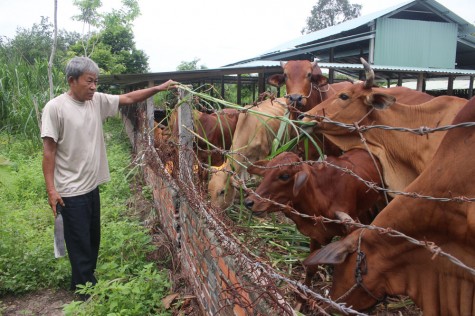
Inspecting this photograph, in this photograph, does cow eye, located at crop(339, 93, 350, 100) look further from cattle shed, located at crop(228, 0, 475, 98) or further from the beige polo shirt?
cattle shed, located at crop(228, 0, 475, 98)

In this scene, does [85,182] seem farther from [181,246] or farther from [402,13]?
[402,13]

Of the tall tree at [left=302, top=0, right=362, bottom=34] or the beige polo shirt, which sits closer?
the beige polo shirt

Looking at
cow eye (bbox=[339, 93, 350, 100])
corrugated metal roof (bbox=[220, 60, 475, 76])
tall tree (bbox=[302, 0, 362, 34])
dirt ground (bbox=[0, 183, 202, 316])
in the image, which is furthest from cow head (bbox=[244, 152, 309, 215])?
tall tree (bbox=[302, 0, 362, 34])

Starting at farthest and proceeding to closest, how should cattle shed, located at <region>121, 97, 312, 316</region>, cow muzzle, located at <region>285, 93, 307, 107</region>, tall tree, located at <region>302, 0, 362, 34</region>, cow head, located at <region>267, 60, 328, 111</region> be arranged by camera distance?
tall tree, located at <region>302, 0, 362, 34</region>
cow head, located at <region>267, 60, 328, 111</region>
cow muzzle, located at <region>285, 93, 307, 107</region>
cattle shed, located at <region>121, 97, 312, 316</region>

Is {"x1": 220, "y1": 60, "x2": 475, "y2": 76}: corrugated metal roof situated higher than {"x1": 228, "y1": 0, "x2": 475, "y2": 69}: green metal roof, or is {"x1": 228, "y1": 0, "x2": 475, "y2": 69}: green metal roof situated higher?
{"x1": 228, "y1": 0, "x2": 475, "y2": 69}: green metal roof

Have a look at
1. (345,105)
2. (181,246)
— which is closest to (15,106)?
(181,246)

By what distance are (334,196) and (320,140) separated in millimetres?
693

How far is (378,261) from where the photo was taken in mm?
1900

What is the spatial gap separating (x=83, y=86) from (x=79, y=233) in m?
1.20

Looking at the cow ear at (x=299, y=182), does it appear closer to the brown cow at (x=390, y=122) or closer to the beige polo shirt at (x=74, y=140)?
the brown cow at (x=390, y=122)

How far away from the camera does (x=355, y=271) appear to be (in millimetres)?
1940

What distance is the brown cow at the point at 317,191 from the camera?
3.26 metres

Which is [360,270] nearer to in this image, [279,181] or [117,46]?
[279,181]

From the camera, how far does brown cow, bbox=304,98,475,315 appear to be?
1620 mm
